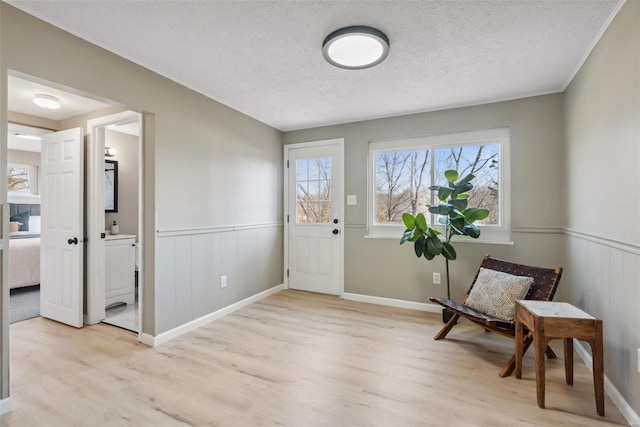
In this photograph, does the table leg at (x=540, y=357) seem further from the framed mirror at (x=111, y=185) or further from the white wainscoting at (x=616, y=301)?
the framed mirror at (x=111, y=185)

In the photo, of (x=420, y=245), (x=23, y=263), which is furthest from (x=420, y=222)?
(x=23, y=263)

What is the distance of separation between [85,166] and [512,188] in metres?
4.46

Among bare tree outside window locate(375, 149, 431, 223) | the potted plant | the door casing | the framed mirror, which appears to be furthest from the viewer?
the framed mirror

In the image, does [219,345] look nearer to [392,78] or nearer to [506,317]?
[506,317]

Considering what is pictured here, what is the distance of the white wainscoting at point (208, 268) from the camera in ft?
8.73

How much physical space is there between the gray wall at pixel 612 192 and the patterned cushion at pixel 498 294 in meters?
0.46

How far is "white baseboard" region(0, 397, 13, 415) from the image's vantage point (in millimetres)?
1685

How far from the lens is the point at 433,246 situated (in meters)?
2.92

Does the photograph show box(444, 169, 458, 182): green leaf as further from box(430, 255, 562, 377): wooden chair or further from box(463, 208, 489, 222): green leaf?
box(430, 255, 562, 377): wooden chair

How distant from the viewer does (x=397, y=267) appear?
3631 mm

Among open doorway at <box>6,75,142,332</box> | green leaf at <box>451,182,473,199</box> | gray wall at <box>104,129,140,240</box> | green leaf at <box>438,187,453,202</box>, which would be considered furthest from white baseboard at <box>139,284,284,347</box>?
green leaf at <box>451,182,473,199</box>

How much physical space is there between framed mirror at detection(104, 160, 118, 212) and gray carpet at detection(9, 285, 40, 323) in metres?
1.42

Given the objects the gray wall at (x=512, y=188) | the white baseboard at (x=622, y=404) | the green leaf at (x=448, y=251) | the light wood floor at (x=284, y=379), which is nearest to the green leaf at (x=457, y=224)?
the green leaf at (x=448, y=251)

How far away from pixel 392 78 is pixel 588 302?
237 cm
